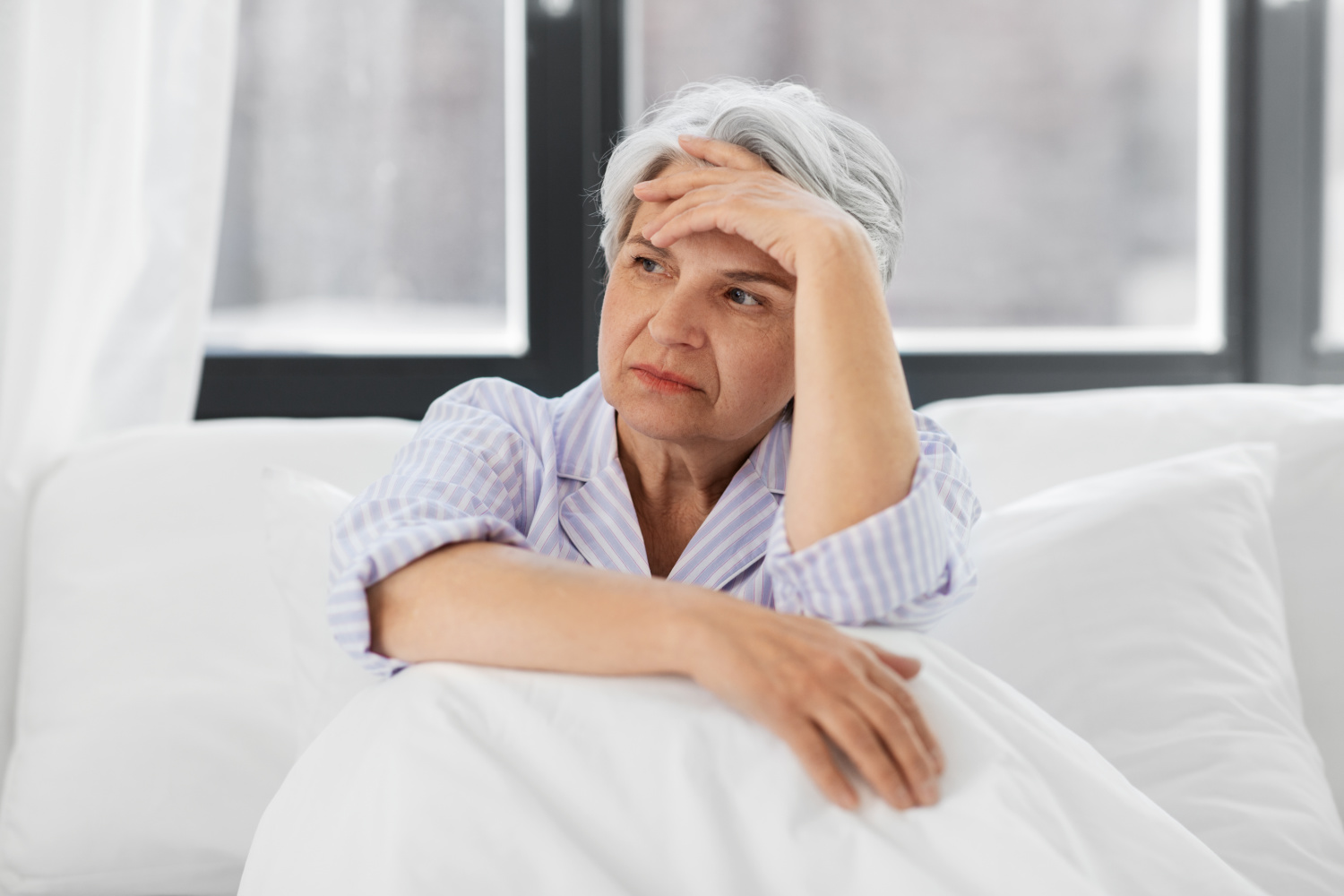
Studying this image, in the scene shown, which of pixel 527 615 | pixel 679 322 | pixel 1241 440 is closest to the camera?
pixel 527 615

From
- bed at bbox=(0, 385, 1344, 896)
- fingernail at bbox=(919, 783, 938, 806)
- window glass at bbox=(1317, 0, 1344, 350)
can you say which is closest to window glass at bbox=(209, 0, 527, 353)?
bed at bbox=(0, 385, 1344, 896)

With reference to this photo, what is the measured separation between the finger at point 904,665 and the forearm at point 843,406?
150 millimetres

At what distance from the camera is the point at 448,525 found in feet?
3.05

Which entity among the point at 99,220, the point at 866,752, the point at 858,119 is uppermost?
the point at 858,119

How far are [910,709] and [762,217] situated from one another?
1.65 ft

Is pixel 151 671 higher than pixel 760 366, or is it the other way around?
pixel 760 366

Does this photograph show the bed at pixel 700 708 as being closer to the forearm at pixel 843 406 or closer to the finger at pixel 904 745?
the finger at pixel 904 745

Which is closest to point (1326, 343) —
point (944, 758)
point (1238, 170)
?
point (1238, 170)

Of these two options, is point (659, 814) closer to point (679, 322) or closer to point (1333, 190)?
point (679, 322)

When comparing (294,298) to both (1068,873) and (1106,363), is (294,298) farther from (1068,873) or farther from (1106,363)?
(1068,873)

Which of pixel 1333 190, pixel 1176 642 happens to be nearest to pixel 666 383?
pixel 1176 642

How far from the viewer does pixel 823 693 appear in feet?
2.53

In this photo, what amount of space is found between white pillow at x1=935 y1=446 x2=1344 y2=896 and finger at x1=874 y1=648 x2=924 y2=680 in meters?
0.38

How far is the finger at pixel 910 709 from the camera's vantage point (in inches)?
30.4
